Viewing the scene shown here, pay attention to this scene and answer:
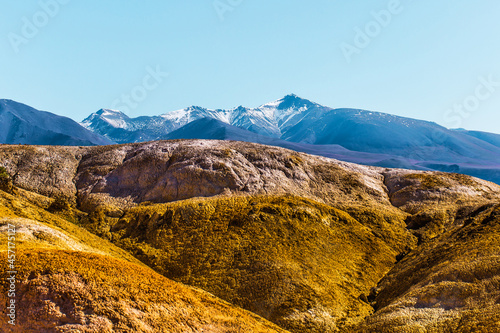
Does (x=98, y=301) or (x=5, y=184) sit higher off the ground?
(x=98, y=301)

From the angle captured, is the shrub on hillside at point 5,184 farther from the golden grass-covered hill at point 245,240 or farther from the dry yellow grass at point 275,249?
the dry yellow grass at point 275,249

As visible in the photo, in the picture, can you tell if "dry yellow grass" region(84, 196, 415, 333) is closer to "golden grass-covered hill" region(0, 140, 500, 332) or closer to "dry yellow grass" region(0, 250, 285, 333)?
"golden grass-covered hill" region(0, 140, 500, 332)

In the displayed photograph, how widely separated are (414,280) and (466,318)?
8.04 metres

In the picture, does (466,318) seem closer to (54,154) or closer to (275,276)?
(275,276)

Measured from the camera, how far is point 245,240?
3288cm

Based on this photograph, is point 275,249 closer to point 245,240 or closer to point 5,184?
point 245,240

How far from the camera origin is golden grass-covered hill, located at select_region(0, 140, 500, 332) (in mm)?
17406

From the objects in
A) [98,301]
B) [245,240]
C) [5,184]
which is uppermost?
[98,301]

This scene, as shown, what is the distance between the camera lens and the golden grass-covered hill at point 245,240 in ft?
57.1

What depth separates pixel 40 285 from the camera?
15.4 meters

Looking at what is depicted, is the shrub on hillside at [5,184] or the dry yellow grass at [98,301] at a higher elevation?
the dry yellow grass at [98,301]

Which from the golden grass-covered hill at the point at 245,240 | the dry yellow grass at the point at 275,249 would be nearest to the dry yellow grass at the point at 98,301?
the golden grass-covered hill at the point at 245,240

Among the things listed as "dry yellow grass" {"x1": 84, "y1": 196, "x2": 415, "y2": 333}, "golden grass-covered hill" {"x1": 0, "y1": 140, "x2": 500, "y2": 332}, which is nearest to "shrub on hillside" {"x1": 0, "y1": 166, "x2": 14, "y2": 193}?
"golden grass-covered hill" {"x1": 0, "y1": 140, "x2": 500, "y2": 332}

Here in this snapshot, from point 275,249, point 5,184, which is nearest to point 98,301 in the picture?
point 275,249
